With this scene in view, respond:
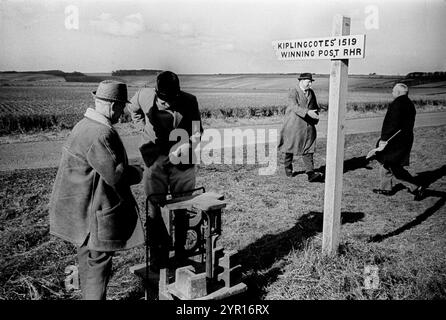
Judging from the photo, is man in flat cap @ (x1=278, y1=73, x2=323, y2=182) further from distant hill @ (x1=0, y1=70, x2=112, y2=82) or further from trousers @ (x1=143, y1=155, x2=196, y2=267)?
distant hill @ (x1=0, y1=70, x2=112, y2=82)

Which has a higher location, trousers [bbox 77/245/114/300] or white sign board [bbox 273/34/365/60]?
white sign board [bbox 273/34/365/60]

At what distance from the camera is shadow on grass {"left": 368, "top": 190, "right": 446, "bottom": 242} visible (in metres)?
5.19

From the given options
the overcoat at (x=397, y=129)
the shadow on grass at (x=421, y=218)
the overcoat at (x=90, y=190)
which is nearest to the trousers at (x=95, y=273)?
the overcoat at (x=90, y=190)

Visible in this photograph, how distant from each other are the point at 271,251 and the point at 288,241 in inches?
15.1

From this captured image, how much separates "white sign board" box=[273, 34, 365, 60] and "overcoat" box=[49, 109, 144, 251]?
212 centimetres

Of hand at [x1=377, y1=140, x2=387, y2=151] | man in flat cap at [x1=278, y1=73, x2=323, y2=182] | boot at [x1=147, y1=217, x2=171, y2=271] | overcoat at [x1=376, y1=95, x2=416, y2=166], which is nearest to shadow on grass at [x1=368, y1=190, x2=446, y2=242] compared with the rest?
overcoat at [x1=376, y1=95, x2=416, y2=166]

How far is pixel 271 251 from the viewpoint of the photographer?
468cm

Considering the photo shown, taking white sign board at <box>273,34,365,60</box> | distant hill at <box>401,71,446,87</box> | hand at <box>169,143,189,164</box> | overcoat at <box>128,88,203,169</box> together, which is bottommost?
hand at <box>169,143,189,164</box>

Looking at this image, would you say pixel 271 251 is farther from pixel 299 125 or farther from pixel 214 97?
pixel 214 97

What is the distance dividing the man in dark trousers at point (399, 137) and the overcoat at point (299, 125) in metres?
1.72

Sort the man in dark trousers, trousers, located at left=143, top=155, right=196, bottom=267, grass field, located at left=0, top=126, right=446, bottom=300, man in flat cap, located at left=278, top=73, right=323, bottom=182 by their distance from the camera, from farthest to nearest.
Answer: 1. man in flat cap, located at left=278, top=73, right=323, bottom=182
2. the man in dark trousers
3. grass field, located at left=0, top=126, right=446, bottom=300
4. trousers, located at left=143, top=155, right=196, bottom=267

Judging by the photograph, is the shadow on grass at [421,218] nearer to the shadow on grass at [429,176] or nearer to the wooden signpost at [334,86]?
the shadow on grass at [429,176]

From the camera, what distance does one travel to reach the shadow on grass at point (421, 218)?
519 centimetres
